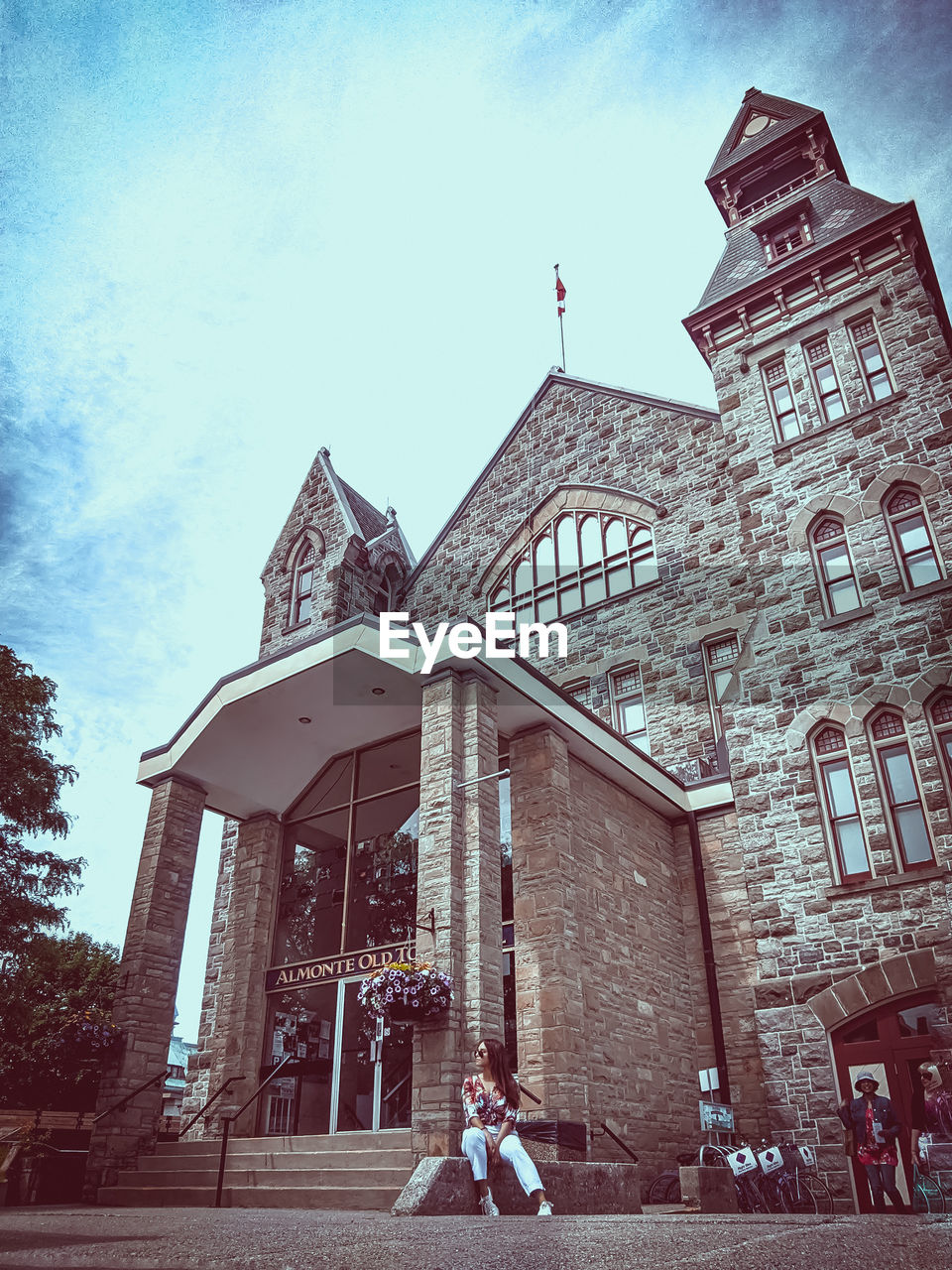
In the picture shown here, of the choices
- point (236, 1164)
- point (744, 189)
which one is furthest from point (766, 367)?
point (236, 1164)

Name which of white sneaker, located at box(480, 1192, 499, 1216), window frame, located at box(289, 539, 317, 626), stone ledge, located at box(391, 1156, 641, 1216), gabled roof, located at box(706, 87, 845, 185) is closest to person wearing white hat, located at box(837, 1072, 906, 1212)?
stone ledge, located at box(391, 1156, 641, 1216)

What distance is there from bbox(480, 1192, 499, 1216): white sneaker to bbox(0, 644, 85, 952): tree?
14459 millimetres

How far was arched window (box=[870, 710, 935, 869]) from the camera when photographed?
13273 millimetres

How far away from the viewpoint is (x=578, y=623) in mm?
19375

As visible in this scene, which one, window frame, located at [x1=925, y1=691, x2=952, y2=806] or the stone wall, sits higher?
window frame, located at [x1=925, y1=691, x2=952, y2=806]

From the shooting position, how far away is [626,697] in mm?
18094

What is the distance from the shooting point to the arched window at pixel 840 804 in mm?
13734

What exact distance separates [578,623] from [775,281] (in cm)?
792

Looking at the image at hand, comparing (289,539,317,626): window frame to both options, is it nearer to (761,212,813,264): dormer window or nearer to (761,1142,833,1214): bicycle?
(761,212,813,264): dormer window

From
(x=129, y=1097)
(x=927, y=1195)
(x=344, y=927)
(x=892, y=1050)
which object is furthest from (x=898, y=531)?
(x=129, y=1097)

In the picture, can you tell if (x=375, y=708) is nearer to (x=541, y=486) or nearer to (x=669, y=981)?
(x=669, y=981)

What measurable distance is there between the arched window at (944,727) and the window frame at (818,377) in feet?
19.0

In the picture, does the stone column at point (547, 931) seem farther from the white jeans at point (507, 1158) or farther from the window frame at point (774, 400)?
the window frame at point (774, 400)

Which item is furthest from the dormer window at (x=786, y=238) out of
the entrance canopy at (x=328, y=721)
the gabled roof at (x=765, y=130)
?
the entrance canopy at (x=328, y=721)
